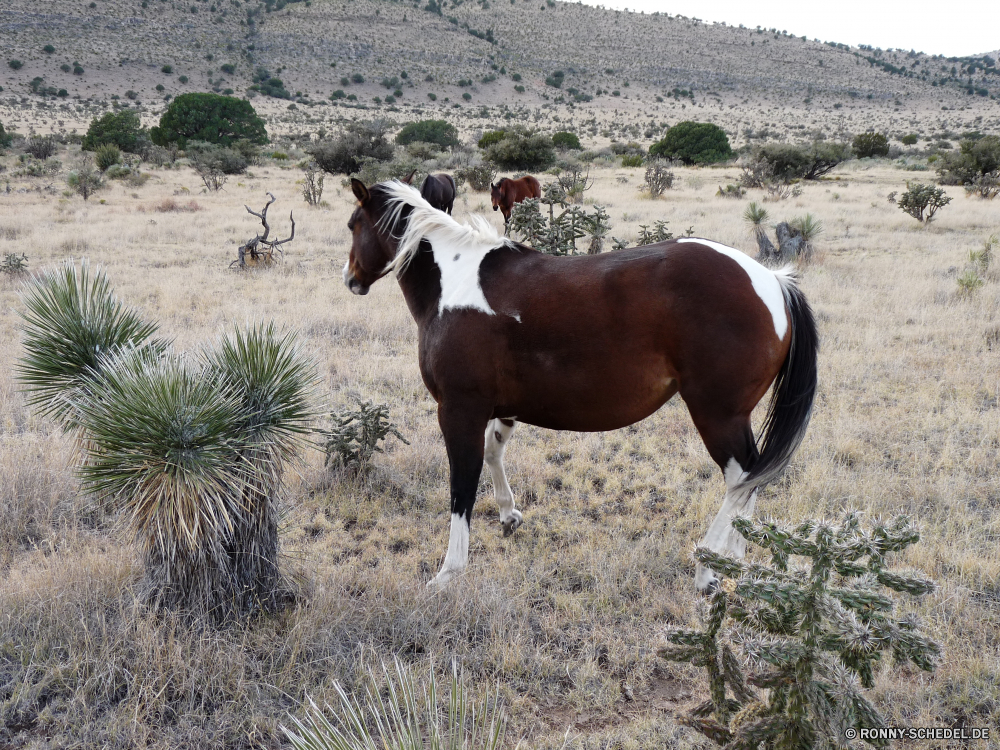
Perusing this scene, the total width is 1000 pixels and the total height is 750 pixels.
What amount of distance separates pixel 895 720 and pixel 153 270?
12.0m

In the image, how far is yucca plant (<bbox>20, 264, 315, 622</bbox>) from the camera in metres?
2.76

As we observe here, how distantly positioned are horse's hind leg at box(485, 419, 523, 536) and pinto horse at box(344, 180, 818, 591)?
43 centimetres

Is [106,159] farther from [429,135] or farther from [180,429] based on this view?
[180,429]

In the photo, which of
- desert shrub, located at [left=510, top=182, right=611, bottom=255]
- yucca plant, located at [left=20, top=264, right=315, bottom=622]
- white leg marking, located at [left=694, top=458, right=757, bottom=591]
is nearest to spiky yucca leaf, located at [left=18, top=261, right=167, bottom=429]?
yucca plant, located at [left=20, top=264, right=315, bottom=622]

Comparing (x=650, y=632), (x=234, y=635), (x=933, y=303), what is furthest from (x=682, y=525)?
(x=933, y=303)

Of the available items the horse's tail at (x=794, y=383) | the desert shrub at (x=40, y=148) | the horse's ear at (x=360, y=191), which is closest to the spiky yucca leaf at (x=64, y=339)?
the horse's ear at (x=360, y=191)

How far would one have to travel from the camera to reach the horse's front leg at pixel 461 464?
147 inches

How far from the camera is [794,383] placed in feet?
12.0

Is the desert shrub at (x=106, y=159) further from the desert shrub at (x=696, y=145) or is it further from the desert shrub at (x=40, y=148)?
the desert shrub at (x=696, y=145)

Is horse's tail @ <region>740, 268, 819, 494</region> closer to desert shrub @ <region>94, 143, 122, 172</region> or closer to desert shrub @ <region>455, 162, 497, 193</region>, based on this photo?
desert shrub @ <region>455, 162, 497, 193</region>

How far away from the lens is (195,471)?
9.07 feet

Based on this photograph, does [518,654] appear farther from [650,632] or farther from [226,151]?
[226,151]

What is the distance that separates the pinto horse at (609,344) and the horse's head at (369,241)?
0.41 ft

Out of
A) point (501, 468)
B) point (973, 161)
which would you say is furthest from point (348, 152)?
point (501, 468)
